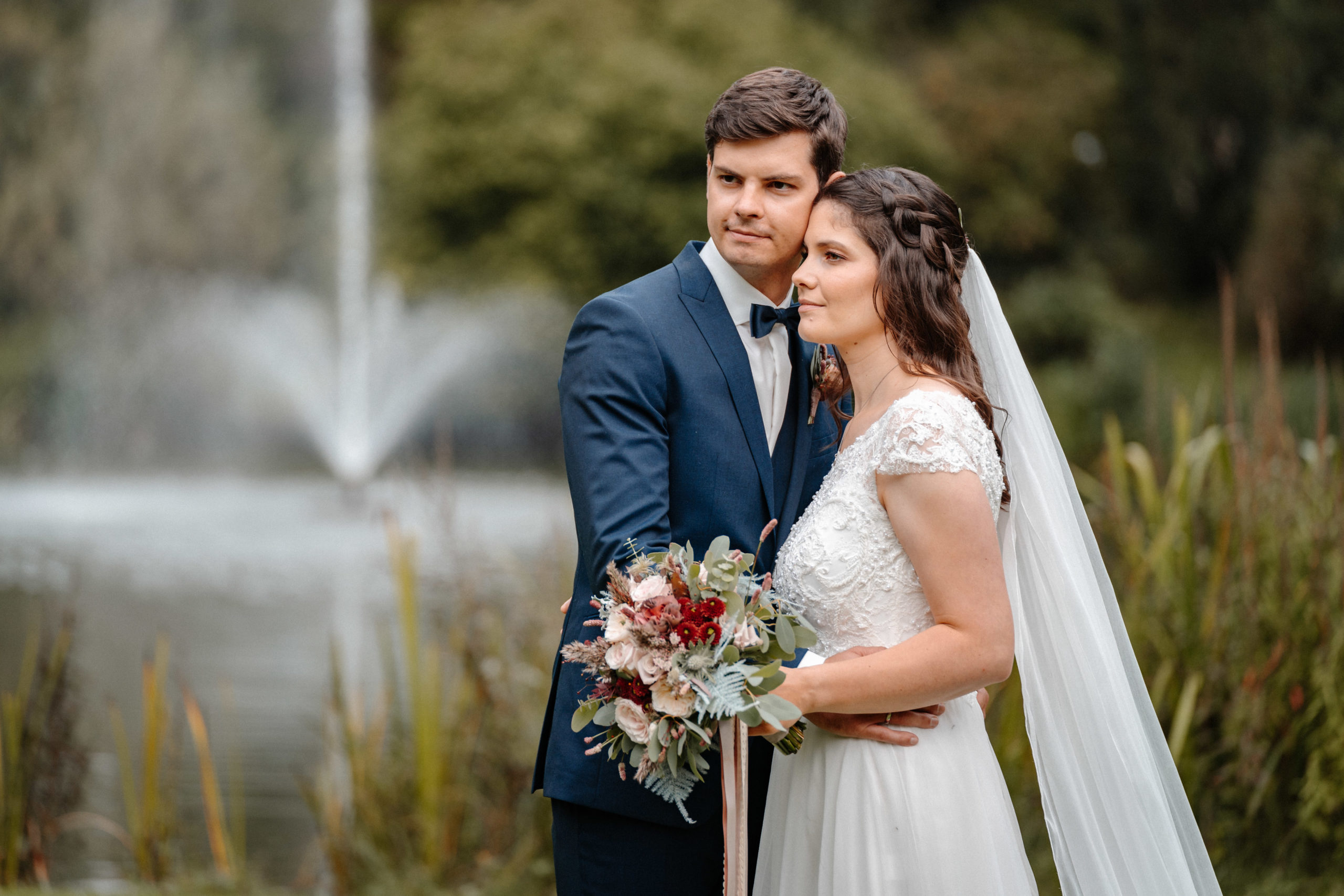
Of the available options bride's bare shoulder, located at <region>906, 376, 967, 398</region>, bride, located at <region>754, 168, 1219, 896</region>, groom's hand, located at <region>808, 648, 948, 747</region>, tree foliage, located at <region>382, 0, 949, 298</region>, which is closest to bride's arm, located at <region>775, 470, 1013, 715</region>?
bride, located at <region>754, 168, 1219, 896</region>

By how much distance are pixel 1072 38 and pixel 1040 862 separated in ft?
96.9

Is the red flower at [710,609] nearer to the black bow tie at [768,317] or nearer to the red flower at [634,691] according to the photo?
the red flower at [634,691]

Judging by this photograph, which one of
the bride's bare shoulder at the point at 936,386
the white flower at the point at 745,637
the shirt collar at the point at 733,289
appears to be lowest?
the white flower at the point at 745,637

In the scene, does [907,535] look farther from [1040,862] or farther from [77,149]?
[77,149]

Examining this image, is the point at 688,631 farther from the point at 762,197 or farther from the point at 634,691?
the point at 762,197

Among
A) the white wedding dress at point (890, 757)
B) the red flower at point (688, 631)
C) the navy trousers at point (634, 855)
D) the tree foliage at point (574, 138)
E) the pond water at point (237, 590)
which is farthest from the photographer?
the tree foliage at point (574, 138)

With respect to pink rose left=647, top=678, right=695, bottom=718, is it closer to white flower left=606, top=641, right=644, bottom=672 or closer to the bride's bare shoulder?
white flower left=606, top=641, right=644, bottom=672

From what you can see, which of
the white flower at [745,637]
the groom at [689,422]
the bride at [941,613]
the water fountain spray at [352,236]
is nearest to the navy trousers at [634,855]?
the groom at [689,422]

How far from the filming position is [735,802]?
2.26m

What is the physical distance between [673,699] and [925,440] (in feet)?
2.37

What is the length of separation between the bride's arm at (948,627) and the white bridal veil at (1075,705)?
0.35 metres

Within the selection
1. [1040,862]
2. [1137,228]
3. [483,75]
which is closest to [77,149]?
[483,75]

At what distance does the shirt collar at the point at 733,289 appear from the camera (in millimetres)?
2797

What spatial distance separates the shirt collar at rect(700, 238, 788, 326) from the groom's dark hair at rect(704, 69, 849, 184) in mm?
259
